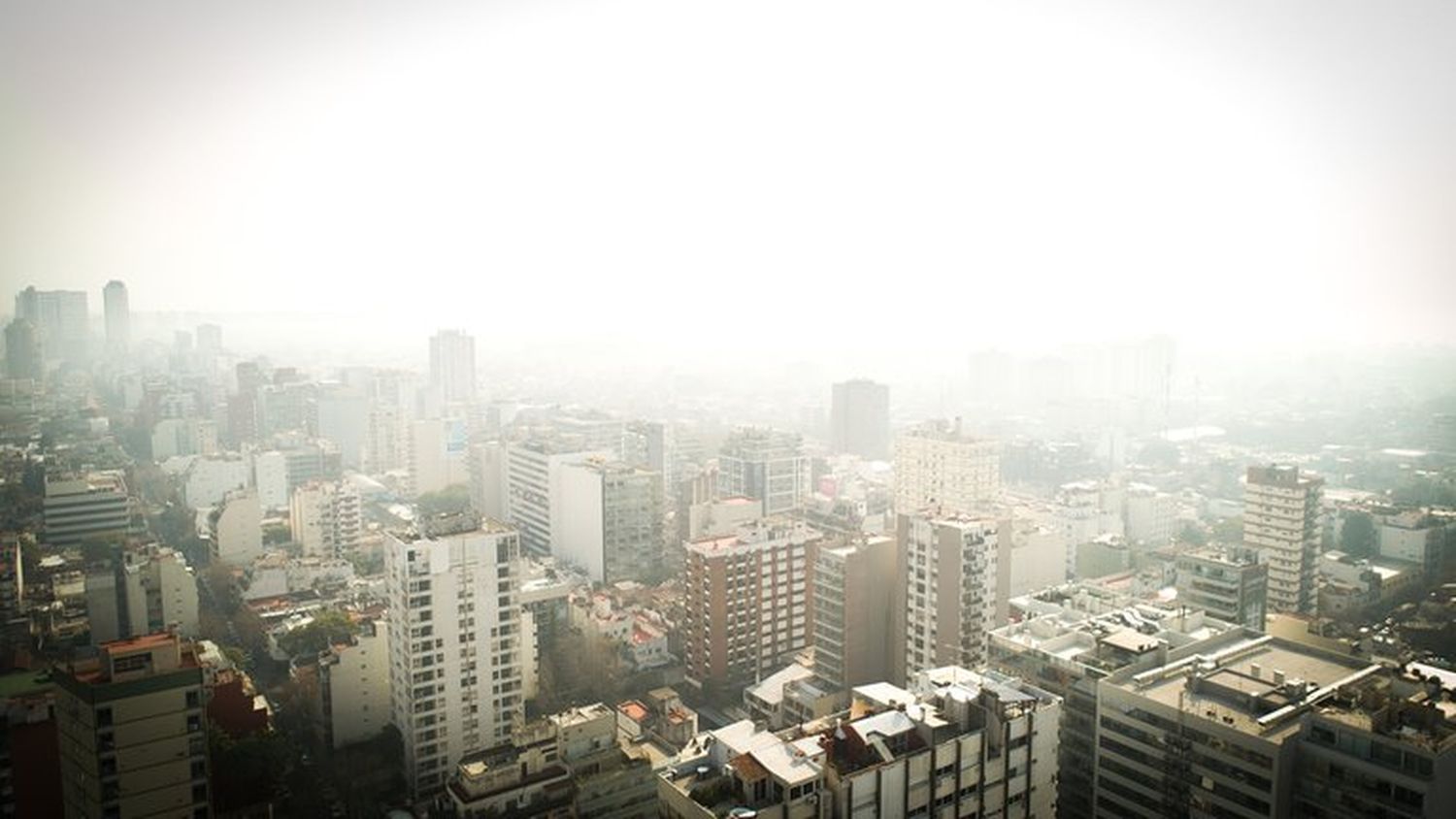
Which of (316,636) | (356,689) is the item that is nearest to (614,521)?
(316,636)

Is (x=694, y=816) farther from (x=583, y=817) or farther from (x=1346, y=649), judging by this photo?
(x=1346, y=649)

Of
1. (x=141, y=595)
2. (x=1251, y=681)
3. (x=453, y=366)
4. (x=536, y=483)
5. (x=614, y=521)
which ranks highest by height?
(x=453, y=366)

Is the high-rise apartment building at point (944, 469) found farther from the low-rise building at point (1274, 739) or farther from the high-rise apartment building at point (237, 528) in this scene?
the high-rise apartment building at point (237, 528)

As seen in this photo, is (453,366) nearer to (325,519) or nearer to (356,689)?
(325,519)

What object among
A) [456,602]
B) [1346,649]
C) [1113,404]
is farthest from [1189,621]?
[1113,404]

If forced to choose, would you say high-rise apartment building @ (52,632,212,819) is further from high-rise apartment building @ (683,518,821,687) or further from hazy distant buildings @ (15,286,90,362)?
high-rise apartment building @ (683,518,821,687)

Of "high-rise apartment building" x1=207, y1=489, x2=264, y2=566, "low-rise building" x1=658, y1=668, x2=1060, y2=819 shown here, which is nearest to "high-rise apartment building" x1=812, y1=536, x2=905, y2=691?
"low-rise building" x1=658, y1=668, x2=1060, y2=819
